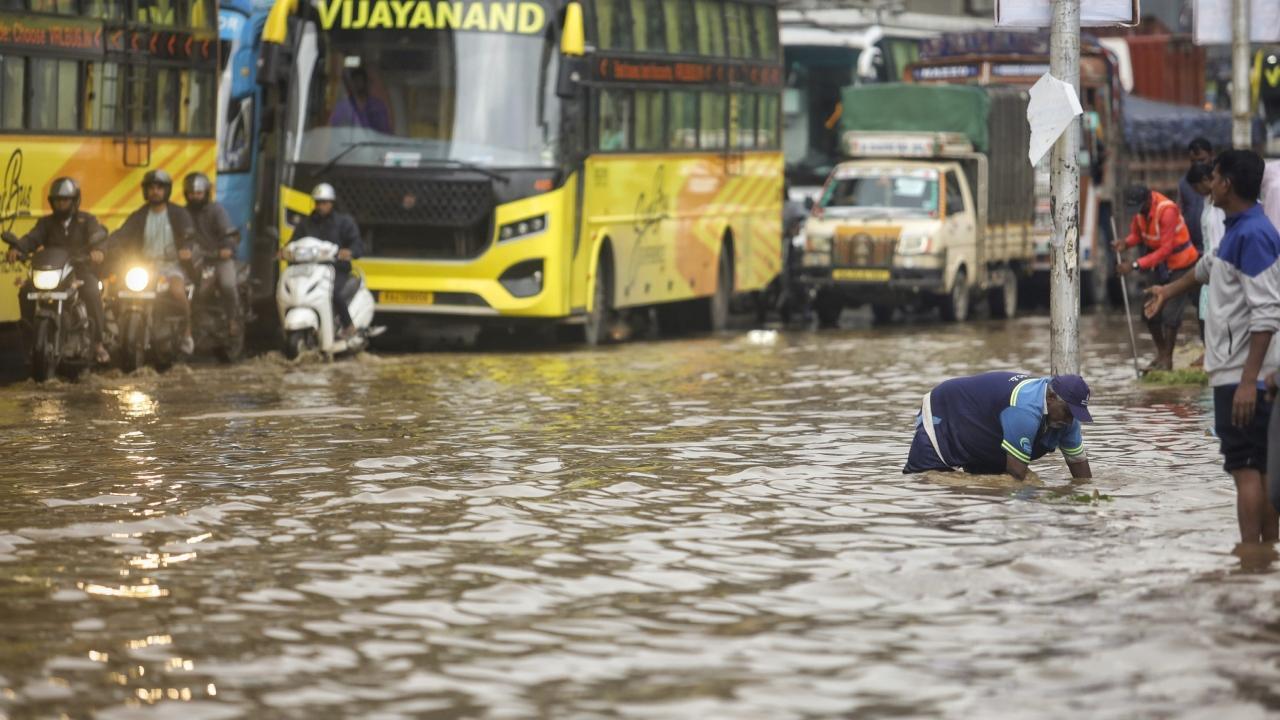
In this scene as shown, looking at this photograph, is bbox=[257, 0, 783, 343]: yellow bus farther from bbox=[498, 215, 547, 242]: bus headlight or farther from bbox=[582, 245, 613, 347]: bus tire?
bbox=[582, 245, 613, 347]: bus tire

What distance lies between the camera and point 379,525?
34.2ft

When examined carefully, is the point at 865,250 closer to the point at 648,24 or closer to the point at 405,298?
the point at 648,24

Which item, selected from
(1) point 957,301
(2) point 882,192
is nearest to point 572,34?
(2) point 882,192

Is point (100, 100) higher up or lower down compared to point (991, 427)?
higher up

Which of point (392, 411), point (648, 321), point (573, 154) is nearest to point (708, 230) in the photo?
point (648, 321)

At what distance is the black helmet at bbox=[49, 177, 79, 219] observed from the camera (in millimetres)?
17359

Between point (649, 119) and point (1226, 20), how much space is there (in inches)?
224

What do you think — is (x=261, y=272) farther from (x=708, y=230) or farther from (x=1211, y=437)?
(x=1211, y=437)

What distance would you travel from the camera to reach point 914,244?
2778 centimetres

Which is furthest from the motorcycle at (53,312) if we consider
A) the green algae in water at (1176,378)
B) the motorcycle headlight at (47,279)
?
the green algae in water at (1176,378)

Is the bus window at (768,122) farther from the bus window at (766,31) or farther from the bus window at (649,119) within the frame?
the bus window at (649,119)

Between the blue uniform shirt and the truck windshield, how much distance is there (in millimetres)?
16420

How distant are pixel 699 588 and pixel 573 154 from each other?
13.9 meters

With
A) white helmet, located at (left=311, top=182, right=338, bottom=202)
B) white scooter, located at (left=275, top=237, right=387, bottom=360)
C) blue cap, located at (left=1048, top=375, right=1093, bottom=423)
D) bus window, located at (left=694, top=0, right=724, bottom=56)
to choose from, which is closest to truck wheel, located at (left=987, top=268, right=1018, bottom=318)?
bus window, located at (left=694, top=0, right=724, bottom=56)
